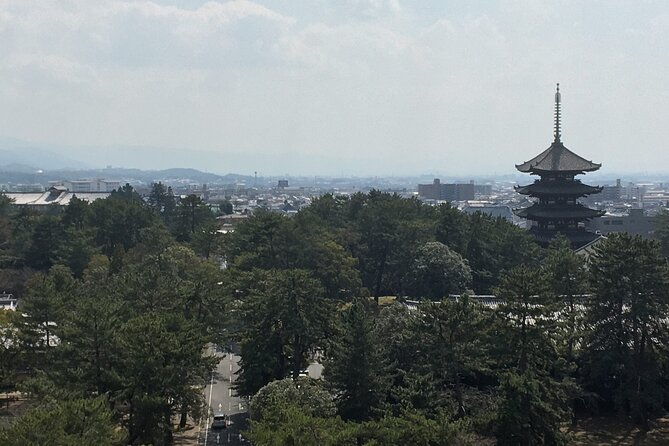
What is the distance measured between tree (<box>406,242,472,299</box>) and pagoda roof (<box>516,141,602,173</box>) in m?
12.7

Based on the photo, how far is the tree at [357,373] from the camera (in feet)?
66.9

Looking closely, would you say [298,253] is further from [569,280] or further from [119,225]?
[119,225]

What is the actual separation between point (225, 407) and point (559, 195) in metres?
27.5

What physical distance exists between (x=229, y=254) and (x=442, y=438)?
28120 mm

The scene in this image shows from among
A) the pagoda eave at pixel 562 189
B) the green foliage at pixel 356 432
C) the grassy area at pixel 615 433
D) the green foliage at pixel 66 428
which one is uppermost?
the pagoda eave at pixel 562 189

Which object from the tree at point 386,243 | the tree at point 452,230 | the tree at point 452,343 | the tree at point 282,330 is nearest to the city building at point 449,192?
the tree at point 386,243

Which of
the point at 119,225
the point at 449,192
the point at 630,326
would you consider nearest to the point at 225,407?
the point at 630,326

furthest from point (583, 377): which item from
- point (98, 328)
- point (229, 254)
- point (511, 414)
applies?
point (229, 254)

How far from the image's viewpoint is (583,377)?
23.9 m

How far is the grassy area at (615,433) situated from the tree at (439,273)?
1158 centimetres

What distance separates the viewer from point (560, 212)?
4447cm

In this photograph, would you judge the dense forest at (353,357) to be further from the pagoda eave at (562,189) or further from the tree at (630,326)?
the pagoda eave at (562,189)

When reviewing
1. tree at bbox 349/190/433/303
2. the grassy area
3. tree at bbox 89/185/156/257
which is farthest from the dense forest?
tree at bbox 89/185/156/257

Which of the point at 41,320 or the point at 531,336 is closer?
A: the point at 531,336
